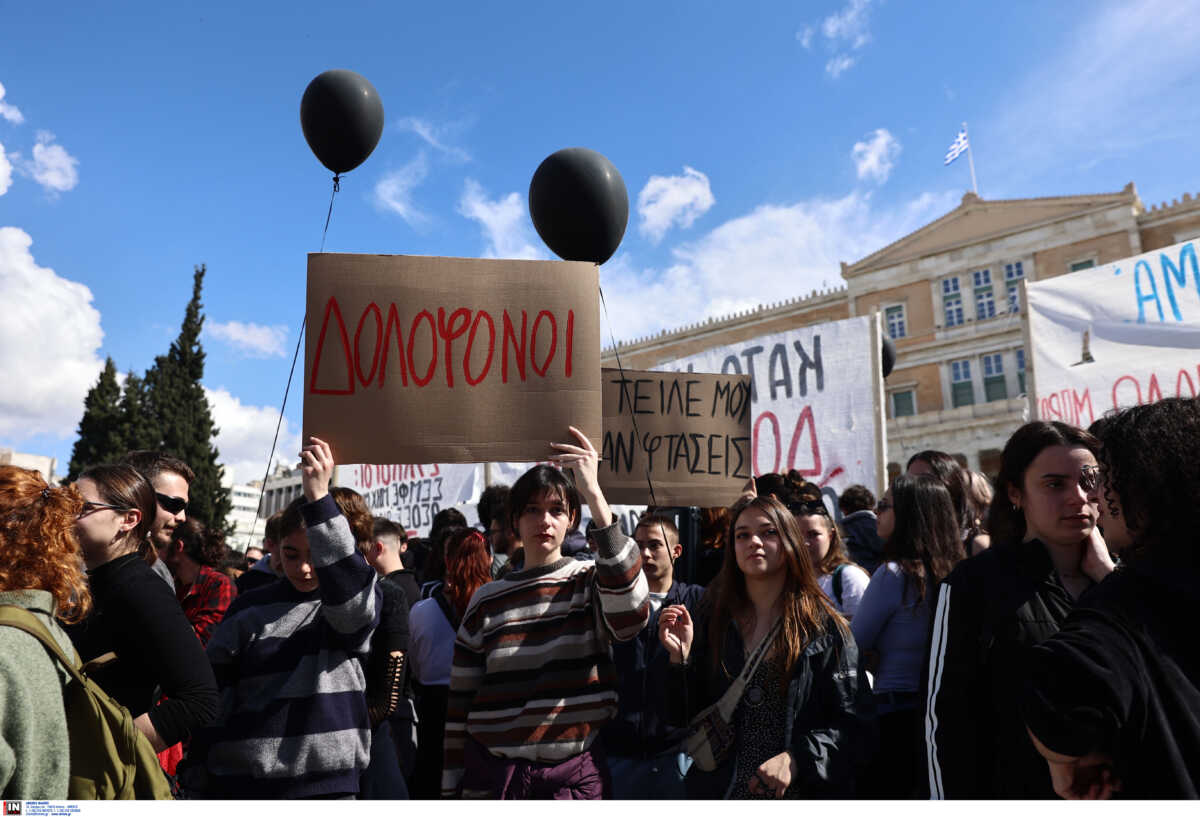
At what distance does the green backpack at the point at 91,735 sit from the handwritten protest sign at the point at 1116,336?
274 inches

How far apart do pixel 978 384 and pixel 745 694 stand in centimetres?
2960

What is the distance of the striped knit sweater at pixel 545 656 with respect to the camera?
248 centimetres

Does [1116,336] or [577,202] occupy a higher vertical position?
[1116,336]

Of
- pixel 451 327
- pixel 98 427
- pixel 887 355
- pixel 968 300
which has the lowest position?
pixel 451 327

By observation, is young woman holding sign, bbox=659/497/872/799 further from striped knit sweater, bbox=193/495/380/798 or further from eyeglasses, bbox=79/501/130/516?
eyeglasses, bbox=79/501/130/516

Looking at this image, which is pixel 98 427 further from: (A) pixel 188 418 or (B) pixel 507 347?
(B) pixel 507 347

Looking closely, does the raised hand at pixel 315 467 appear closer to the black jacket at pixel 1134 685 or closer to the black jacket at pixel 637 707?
the black jacket at pixel 637 707

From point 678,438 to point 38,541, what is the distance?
3.09 meters

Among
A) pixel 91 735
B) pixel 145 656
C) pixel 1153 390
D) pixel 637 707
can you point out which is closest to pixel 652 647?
pixel 637 707

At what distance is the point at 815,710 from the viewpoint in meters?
2.61

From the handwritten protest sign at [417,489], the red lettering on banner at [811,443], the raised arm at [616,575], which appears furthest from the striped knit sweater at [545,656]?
the handwritten protest sign at [417,489]

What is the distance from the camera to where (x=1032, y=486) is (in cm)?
233

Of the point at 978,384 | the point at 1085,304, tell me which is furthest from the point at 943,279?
the point at 1085,304

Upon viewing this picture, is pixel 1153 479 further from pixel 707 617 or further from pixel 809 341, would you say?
pixel 809 341
